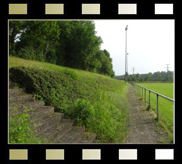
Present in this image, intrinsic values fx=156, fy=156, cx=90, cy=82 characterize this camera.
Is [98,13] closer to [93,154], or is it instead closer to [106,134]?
[93,154]

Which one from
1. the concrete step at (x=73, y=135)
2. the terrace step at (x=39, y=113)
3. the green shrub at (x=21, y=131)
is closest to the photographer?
the green shrub at (x=21, y=131)

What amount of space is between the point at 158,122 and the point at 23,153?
13.1ft

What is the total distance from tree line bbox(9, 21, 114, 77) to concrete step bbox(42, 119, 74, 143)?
212 cm

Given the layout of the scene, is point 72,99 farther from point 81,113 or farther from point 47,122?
point 47,122

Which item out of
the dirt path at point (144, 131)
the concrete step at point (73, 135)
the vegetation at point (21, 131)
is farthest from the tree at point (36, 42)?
the dirt path at point (144, 131)

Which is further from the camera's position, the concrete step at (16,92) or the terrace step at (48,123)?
the concrete step at (16,92)

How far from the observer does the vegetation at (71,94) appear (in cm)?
428

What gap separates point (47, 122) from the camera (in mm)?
3469

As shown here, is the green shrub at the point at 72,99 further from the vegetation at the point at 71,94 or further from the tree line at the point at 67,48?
the tree line at the point at 67,48

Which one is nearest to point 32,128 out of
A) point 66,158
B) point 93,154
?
point 66,158

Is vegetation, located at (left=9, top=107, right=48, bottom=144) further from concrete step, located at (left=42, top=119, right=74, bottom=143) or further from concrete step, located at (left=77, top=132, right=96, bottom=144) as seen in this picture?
concrete step, located at (left=77, top=132, right=96, bottom=144)

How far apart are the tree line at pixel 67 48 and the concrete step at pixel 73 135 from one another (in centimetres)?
205

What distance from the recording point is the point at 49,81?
17.1ft

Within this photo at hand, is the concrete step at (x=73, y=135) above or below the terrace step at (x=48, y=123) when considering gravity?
below
